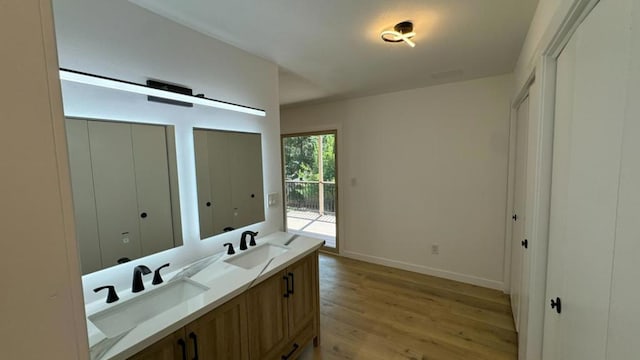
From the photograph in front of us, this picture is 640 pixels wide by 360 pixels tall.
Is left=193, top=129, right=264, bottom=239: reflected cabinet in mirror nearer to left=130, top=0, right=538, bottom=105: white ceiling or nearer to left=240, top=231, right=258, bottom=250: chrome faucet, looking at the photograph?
left=240, top=231, right=258, bottom=250: chrome faucet

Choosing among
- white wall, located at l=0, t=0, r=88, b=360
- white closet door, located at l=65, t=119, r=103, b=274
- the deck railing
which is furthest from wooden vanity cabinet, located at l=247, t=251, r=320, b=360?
the deck railing

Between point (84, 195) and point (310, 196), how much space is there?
4.43 meters

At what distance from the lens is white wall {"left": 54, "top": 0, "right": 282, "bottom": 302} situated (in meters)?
1.26

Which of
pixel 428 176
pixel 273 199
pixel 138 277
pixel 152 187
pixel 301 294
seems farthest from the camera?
pixel 428 176

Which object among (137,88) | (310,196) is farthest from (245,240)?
(310,196)

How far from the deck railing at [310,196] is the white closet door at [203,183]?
11.3 feet

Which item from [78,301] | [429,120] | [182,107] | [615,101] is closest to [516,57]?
[429,120]

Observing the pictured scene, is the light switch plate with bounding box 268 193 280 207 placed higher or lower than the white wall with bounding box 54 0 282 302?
lower

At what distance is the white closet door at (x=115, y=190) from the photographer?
132cm

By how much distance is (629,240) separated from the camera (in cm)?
62

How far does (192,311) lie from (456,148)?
3.07 metres

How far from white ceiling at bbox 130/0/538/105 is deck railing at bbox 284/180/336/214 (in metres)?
2.84

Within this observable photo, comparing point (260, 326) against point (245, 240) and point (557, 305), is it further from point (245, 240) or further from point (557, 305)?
point (557, 305)

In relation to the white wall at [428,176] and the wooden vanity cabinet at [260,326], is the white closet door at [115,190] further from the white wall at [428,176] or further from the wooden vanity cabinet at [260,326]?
the white wall at [428,176]
